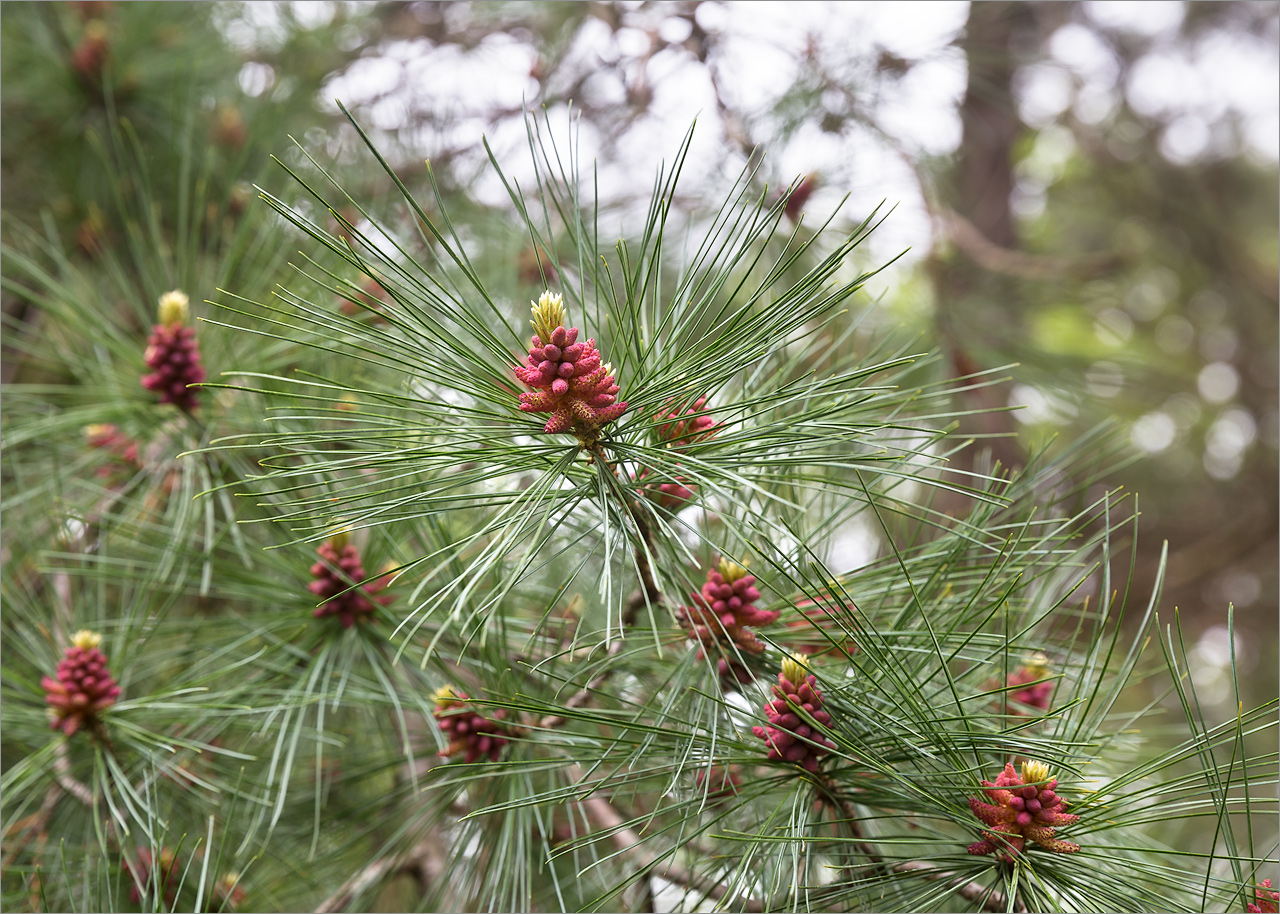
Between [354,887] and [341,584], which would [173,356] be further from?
[354,887]

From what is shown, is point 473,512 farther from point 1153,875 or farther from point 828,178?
point 828,178

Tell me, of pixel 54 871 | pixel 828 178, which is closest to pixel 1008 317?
pixel 828 178

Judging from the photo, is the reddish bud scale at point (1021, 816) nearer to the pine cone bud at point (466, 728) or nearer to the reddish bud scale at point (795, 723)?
the reddish bud scale at point (795, 723)

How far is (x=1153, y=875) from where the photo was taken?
0.55 m

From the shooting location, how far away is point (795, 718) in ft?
1.97

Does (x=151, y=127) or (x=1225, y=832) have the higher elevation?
(x=151, y=127)

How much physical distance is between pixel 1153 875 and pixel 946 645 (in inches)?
7.4

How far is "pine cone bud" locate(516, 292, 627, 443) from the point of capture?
523mm

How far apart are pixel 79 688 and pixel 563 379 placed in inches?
23.6

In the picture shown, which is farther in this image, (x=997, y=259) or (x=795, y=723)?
(x=997, y=259)

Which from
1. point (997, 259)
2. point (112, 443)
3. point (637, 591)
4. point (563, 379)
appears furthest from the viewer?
point (997, 259)

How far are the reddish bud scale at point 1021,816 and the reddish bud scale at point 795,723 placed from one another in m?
0.11

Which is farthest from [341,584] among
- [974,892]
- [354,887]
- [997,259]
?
[997,259]

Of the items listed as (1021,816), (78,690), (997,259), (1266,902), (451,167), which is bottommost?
(1266,902)
